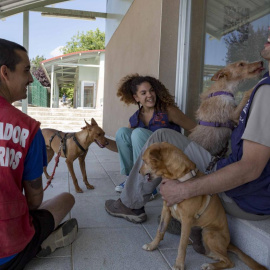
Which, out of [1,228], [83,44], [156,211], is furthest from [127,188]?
[83,44]

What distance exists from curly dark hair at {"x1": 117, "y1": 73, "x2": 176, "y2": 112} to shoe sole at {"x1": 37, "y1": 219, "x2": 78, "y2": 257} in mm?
1824

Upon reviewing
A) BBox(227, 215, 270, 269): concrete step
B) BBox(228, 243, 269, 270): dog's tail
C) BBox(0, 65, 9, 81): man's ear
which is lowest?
BBox(228, 243, 269, 270): dog's tail

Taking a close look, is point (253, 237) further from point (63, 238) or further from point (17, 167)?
point (17, 167)

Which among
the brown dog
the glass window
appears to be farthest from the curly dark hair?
the glass window

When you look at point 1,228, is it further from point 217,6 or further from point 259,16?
point 217,6

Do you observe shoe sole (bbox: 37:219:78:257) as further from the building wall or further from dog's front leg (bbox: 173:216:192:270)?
the building wall

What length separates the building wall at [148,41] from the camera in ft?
14.8

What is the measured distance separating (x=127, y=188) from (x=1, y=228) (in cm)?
128

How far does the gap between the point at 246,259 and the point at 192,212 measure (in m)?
0.52

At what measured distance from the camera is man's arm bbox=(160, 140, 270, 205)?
67.0 inches

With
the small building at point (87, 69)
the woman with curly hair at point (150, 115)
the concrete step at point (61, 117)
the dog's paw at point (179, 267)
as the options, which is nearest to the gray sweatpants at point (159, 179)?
the dog's paw at point (179, 267)

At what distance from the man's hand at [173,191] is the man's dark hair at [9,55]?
1271 millimetres

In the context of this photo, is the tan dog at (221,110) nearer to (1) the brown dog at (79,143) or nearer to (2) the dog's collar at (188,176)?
(2) the dog's collar at (188,176)

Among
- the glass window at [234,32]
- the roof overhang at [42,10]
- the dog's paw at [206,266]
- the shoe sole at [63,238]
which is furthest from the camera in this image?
the roof overhang at [42,10]
